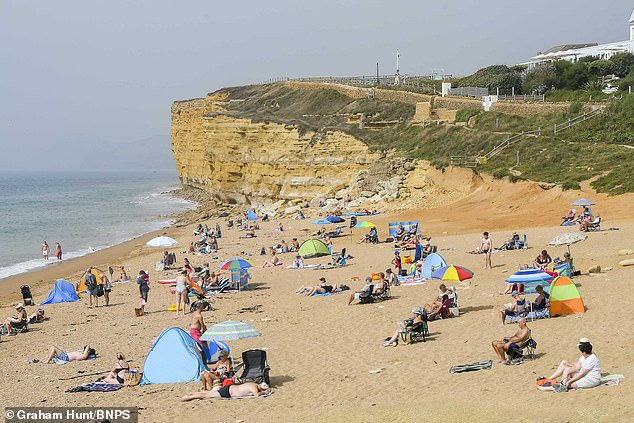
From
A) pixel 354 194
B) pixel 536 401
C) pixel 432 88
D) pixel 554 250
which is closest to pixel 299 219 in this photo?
pixel 354 194

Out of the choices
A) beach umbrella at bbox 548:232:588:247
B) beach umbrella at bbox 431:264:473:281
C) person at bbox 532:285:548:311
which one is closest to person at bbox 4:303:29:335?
beach umbrella at bbox 431:264:473:281

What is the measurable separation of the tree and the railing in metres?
14.4

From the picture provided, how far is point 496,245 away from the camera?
71.8ft

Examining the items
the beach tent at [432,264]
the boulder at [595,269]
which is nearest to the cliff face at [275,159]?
the beach tent at [432,264]

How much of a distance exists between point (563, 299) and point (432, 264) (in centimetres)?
572

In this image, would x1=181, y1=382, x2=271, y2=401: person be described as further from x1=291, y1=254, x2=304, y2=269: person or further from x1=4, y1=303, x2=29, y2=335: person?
x1=291, y1=254, x2=304, y2=269: person

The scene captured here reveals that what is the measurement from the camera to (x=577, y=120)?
3638cm

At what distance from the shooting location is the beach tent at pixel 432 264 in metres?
17.5

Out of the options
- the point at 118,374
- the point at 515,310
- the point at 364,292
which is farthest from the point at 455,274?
the point at 118,374

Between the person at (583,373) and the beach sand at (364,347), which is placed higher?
the person at (583,373)

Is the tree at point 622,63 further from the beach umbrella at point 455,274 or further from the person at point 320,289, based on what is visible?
the person at point 320,289

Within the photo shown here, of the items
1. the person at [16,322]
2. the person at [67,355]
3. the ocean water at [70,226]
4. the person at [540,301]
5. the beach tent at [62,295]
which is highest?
the person at [540,301]

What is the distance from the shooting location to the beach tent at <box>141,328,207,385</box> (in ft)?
35.8

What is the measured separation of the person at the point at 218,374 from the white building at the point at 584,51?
51.7 m
